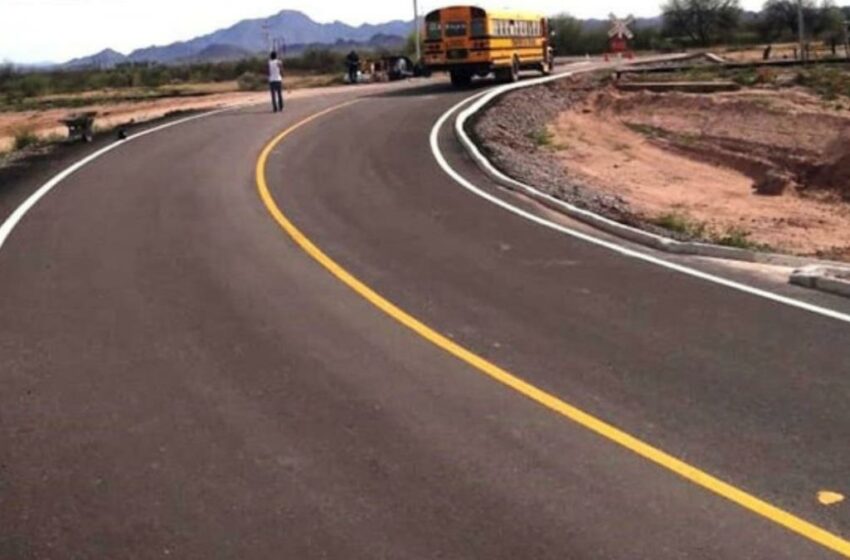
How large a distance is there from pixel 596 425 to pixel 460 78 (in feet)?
114

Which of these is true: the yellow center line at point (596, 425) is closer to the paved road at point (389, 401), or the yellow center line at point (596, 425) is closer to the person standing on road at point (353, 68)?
the paved road at point (389, 401)

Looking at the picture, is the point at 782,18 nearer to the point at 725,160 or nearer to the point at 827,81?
the point at 827,81

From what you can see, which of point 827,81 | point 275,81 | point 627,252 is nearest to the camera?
point 627,252

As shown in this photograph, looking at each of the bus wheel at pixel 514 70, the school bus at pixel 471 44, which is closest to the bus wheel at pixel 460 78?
the school bus at pixel 471 44

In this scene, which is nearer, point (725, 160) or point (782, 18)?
point (725, 160)

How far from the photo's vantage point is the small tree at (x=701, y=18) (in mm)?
109812

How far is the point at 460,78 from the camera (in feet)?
133

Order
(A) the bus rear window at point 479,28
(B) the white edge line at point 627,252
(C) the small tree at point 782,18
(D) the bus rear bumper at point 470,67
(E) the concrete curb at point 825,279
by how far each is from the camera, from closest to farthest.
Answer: (B) the white edge line at point 627,252, (E) the concrete curb at point 825,279, (A) the bus rear window at point 479,28, (D) the bus rear bumper at point 470,67, (C) the small tree at point 782,18

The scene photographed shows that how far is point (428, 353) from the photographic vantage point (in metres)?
8.34

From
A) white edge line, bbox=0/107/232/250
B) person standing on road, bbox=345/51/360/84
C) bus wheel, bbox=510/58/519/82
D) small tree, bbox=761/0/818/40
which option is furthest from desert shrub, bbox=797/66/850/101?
small tree, bbox=761/0/818/40

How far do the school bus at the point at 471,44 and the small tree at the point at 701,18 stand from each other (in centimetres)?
7291

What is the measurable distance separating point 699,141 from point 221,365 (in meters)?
23.7

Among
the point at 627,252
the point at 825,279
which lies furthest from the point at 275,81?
the point at 825,279

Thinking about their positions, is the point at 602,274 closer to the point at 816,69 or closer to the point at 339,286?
the point at 339,286
